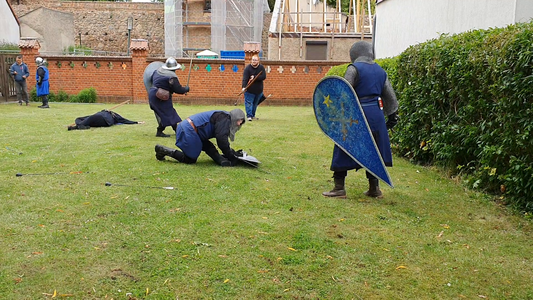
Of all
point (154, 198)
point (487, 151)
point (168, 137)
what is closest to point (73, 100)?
point (168, 137)

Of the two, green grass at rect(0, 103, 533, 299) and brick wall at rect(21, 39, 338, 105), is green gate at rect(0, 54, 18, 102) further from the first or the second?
green grass at rect(0, 103, 533, 299)

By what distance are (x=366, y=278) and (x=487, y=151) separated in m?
3.08

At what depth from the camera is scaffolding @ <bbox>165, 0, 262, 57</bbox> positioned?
39.8 meters

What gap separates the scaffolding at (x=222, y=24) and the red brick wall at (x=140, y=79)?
55.1 ft

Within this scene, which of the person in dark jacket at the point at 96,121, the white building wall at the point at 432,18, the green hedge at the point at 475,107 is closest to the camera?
the green hedge at the point at 475,107

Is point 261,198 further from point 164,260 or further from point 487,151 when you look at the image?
point 487,151

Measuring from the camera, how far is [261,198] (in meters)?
6.11

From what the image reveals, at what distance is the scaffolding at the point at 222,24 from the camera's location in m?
39.8

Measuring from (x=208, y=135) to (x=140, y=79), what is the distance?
53.7 feet

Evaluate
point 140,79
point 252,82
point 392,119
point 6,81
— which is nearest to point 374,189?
point 392,119

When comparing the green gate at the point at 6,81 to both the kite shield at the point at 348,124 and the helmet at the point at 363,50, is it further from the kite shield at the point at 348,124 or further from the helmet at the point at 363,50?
the helmet at the point at 363,50

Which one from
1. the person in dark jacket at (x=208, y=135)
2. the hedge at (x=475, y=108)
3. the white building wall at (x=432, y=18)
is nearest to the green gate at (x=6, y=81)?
the white building wall at (x=432, y=18)

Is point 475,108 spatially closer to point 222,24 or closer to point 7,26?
point 7,26

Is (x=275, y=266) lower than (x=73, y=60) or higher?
lower
